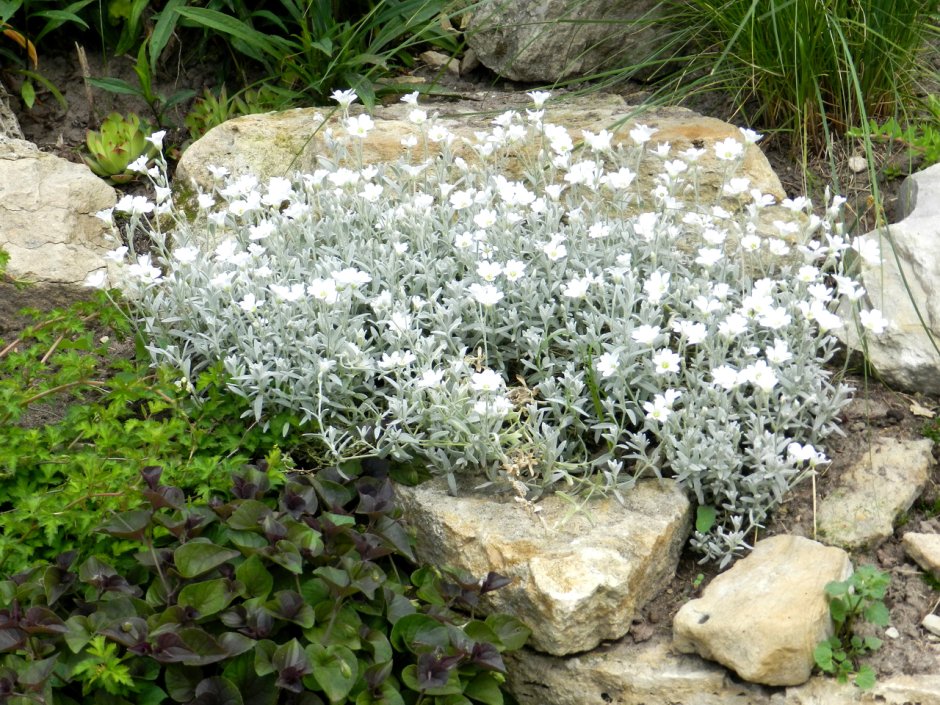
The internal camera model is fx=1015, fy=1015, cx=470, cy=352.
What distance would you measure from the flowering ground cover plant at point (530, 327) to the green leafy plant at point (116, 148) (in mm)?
1333

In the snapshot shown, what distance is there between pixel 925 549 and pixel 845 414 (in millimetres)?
565

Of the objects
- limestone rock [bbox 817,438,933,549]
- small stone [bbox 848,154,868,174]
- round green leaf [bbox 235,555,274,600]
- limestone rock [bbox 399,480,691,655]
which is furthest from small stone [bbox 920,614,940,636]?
small stone [bbox 848,154,868,174]

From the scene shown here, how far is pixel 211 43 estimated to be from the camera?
551 centimetres

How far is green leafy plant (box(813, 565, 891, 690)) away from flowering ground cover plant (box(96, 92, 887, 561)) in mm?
329

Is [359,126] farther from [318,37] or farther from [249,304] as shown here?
[318,37]

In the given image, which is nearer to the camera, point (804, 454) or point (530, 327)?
point (804, 454)

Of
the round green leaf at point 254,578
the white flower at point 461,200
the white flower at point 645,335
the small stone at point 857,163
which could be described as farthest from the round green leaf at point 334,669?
the small stone at point 857,163

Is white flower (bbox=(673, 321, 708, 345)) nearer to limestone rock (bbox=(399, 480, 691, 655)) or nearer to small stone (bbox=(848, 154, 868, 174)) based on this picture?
limestone rock (bbox=(399, 480, 691, 655))

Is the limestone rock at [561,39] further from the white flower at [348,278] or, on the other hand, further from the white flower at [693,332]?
the white flower at [693,332]

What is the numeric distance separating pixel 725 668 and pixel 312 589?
108 centimetres

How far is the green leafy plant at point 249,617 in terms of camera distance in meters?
2.31

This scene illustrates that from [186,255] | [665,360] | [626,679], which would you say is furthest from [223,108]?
[626,679]

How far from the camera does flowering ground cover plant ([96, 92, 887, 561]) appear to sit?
2.90 m

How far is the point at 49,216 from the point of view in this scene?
4.30 meters
